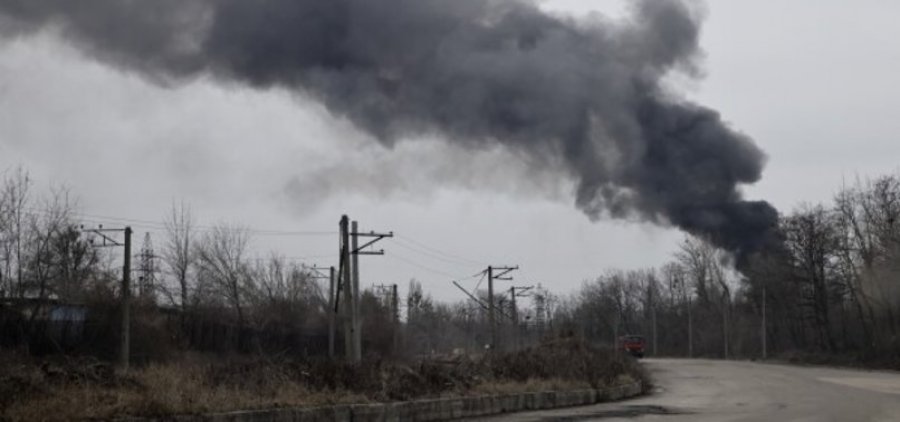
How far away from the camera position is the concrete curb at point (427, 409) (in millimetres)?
14484

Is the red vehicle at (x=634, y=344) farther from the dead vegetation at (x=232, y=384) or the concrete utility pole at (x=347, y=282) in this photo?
the dead vegetation at (x=232, y=384)

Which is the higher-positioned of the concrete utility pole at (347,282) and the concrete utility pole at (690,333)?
the concrete utility pole at (347,282)

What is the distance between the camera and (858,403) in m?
25.0

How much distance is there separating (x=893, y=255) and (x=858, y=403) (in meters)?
36.5

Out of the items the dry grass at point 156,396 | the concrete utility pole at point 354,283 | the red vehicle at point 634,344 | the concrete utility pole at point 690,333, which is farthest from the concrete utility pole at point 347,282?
the concrete utility pole at point 690,333

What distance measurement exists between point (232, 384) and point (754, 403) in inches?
603

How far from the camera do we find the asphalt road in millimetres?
20188

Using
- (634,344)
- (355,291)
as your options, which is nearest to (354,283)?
(355,291)

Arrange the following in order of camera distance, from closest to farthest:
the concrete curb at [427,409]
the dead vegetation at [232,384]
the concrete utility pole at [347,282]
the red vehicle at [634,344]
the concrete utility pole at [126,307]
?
the dead vegetation at [232,384]
the concrete curb at [427,409]
the concrete utility pole at [126,307]
the concrete utility pole at [347,282]
the red vehicle at [634,344]

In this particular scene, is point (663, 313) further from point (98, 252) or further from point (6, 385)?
point (6, 385)

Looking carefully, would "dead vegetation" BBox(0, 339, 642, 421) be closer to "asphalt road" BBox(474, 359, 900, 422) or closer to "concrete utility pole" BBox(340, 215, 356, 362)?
"asphalt road" BBox(474, 359, 900, 422)

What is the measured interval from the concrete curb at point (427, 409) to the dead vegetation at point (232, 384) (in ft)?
1.22

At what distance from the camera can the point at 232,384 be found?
54.3 ft

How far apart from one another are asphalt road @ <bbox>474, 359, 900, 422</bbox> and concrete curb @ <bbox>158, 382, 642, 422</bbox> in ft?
2.21
